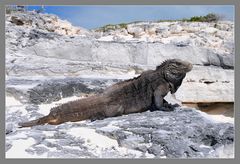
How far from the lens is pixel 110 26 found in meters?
21.5

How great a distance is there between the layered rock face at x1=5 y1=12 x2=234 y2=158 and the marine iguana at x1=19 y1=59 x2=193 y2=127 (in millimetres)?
257

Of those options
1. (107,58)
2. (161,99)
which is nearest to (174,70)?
(161,99)

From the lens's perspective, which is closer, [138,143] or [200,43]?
[138,143]

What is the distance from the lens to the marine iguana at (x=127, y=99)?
796 centimetres

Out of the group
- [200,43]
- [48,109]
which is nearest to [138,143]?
[48,109]

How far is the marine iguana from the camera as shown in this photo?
26.1ft

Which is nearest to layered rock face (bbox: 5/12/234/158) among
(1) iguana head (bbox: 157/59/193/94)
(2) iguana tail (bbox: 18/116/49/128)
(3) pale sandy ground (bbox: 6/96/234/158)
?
(3) pale sandy ground (bbox: 6/96/234/158)

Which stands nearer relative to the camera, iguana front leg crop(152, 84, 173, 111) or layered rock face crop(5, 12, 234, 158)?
layered rock face crop(5, 12, 234, 158)

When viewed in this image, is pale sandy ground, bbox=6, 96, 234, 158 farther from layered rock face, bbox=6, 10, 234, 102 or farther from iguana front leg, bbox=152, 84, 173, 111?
layered rock face, bbox=6, 10, 234, 102

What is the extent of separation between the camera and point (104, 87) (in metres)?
9.73

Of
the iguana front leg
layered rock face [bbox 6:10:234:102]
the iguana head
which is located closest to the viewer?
the iguana front leg

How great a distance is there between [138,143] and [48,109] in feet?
8.64

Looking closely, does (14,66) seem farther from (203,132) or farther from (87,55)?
(203,132)

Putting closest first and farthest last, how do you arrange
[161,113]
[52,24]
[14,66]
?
1. [161,113]
2. [14,66]
3. [52,24]
